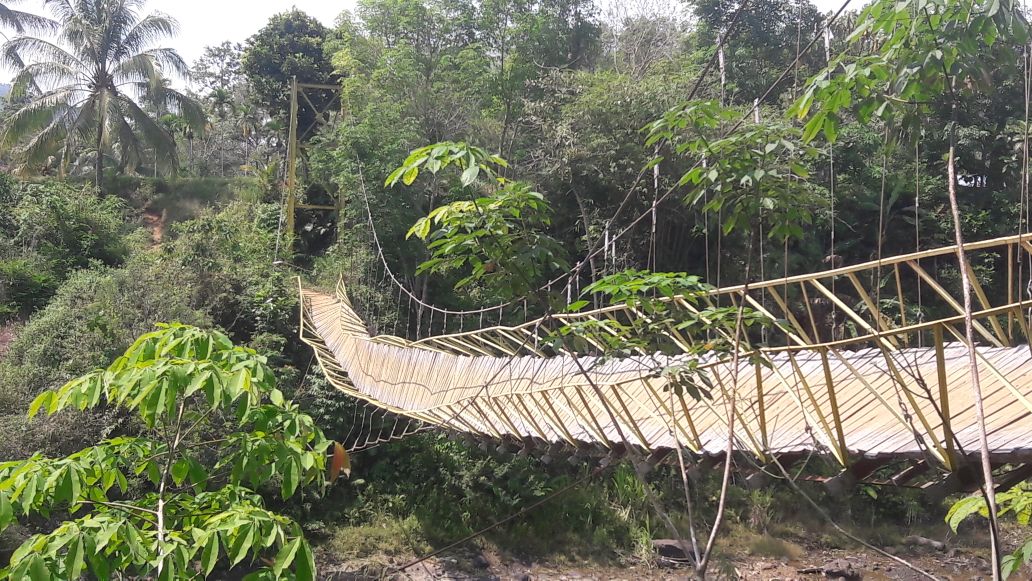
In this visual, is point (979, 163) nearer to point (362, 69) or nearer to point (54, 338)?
point (362, 69)

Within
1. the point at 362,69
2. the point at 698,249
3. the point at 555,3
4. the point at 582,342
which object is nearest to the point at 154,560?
the point at 582,342

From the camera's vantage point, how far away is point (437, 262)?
1388mm

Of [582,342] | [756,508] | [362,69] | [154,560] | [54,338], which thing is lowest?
[756,508]

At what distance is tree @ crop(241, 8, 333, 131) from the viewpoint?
416 inches

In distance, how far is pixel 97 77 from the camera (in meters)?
10.2

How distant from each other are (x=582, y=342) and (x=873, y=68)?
2.15 ft

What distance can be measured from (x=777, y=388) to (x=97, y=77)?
10230 mm

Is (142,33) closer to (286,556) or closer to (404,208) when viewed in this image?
(404,208)

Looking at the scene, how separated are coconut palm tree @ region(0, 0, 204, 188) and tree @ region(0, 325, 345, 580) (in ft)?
31.6

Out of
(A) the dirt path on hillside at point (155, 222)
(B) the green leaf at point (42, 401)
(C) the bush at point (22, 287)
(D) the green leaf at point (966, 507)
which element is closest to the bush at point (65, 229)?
(C) the bush at point (22, 287)

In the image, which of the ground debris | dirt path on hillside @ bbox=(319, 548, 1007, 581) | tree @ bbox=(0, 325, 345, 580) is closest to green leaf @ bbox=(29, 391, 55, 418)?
tree @ bbox=(0, 325, 345, 580)

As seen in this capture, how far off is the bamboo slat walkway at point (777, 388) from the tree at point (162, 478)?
20.0 inches

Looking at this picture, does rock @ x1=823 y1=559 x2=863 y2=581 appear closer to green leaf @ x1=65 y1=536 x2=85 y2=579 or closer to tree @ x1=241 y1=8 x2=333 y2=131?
green leaf @ x1=65 y1=536 x2=85 y2=579

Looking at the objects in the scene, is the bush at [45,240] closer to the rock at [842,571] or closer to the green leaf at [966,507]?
the rock at [842,571]
